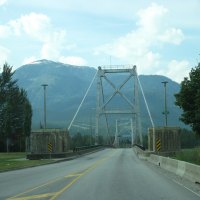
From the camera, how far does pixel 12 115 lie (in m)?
102

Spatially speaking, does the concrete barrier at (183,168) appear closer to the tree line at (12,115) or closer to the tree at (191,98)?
the tree at (191,98)

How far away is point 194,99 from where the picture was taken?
42781 mm

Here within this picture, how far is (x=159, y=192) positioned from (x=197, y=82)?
25.2m

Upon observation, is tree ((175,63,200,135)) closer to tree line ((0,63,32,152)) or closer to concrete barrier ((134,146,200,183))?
concrete barrier ((134,146,200,183))

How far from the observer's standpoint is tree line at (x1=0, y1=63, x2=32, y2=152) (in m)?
98.2

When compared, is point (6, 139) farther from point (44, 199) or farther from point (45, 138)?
point (44, 199)

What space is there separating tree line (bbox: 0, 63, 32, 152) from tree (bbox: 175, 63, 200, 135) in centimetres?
5613

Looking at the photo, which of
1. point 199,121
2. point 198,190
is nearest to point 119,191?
point 198,190

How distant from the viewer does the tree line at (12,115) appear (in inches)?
3868

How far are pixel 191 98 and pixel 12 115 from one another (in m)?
63.1

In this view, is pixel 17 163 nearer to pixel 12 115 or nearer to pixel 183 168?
pixel 183 168

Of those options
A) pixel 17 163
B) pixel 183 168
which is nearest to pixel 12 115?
pixel 17 163

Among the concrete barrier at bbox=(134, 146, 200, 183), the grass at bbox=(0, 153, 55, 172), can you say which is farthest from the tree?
the grass at bbox=(0, 153, 55, 172)

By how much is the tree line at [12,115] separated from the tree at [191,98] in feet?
184
